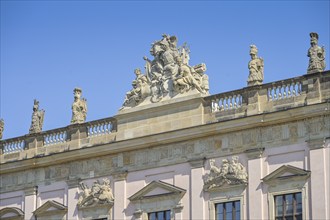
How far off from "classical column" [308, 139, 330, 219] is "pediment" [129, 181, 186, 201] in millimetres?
5545

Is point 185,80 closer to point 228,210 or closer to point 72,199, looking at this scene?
point 228,210

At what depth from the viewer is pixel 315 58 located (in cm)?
3706

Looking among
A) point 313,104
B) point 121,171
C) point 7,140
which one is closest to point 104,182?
point 121,171

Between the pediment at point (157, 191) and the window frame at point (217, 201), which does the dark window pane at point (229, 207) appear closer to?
the window frame at point (217, 201)

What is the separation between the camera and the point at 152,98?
41125 mm

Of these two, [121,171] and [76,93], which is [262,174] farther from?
[76,93]

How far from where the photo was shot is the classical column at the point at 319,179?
1400 inches

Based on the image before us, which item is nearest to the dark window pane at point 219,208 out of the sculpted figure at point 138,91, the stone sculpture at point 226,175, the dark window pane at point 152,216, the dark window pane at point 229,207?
the dark window pane at point 229,207

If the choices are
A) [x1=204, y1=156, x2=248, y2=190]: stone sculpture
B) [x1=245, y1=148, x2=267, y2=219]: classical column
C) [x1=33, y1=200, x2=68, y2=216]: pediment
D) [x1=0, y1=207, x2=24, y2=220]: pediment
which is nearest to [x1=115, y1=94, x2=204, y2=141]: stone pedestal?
[x1=204, y1=156, x2=248, y2=190]: stone sculpture

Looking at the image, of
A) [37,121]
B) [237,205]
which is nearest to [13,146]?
[37,121]

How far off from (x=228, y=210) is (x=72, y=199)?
25.3 feet

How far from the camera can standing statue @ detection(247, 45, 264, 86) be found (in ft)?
126

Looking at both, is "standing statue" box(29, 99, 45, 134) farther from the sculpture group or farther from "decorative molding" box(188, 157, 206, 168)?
"decorative molding" box(188, 157, 206, 168)

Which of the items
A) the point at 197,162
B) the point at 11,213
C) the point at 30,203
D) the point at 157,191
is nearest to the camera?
the point at 197,162
